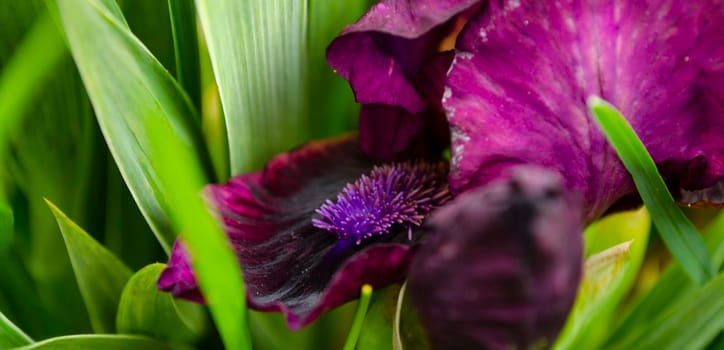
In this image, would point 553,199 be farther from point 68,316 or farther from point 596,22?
point 68,316

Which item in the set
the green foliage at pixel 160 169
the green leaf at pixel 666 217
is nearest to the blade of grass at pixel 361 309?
the green foliage at pixel 160 169

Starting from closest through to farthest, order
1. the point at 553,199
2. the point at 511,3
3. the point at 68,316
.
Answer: the point at 553,199 < the point at 511,3 < the point at 68,316

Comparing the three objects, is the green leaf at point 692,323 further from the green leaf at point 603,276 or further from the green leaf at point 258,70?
the green leaf at point 258,70

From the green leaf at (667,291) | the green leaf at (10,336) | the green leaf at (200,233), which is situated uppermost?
the green leaf at (200,233)

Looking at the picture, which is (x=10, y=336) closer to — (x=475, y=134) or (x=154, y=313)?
(x=154, y=313)

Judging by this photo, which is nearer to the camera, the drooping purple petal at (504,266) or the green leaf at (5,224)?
the drooping purple petal at (504,266)

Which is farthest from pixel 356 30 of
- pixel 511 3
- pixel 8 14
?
pixel 8 14

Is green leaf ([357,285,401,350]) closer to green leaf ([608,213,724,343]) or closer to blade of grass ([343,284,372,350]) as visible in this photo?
blade of grass ([343,284,372,350])
